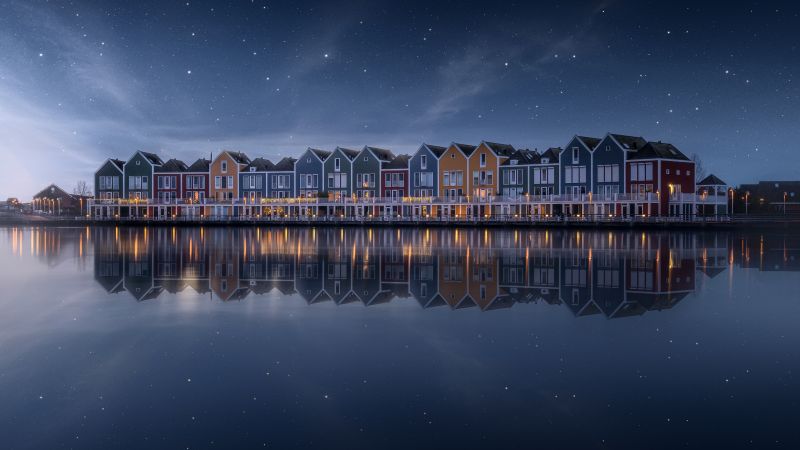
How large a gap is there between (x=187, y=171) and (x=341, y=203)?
79.9ft

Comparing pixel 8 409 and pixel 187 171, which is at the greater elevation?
pixel 187 171

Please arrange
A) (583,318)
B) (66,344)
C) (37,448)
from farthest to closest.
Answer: (583,318) < (66,344) < (37,448)

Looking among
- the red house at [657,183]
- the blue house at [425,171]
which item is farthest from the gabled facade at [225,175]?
the red house at [657,183]

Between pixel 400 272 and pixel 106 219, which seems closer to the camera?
pixel 400 272

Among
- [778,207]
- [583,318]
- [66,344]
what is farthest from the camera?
[778,207]

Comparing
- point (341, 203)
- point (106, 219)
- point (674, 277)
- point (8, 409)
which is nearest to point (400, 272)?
point (674, 277)

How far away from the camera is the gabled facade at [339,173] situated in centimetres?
8806

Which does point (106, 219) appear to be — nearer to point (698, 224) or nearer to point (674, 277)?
point (698, 224)

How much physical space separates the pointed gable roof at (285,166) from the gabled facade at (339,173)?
17.8 feet

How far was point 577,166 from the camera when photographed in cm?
7406

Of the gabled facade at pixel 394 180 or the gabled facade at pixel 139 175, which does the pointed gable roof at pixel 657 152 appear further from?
the gabled facade at pixel 139 175

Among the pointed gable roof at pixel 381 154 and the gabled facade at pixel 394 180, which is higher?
the pointed gable roof at pixel 381 154

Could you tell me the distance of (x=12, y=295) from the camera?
49.8 ft

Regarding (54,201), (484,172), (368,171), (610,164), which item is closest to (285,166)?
(368,171)
